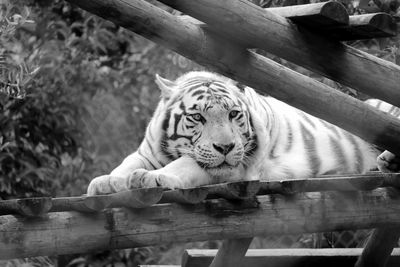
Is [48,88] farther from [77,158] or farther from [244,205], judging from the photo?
[244,205]

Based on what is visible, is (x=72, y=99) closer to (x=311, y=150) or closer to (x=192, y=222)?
(x=311, y=150)

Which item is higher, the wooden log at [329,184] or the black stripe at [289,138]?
the wooden log at [329,184]

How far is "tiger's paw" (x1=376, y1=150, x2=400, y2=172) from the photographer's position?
3.65m

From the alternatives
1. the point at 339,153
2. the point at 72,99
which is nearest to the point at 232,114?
the point at 339,153

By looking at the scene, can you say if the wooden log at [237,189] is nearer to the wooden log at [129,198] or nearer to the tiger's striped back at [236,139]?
the wooden log at [129,198]

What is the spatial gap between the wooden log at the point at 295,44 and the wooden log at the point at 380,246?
30.3 inches

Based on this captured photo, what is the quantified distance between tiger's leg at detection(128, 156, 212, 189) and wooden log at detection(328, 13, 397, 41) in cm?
80

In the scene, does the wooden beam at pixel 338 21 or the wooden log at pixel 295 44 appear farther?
the wooden beam at pixel 338 21

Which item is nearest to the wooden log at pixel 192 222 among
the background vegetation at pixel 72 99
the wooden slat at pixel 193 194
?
the wooden slat at pixel 193 194

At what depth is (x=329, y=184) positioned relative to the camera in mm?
3137

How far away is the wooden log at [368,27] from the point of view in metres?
2.86

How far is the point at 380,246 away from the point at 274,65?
1157 millimetres

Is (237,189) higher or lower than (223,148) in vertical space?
higher

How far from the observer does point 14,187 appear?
561 centimetres
